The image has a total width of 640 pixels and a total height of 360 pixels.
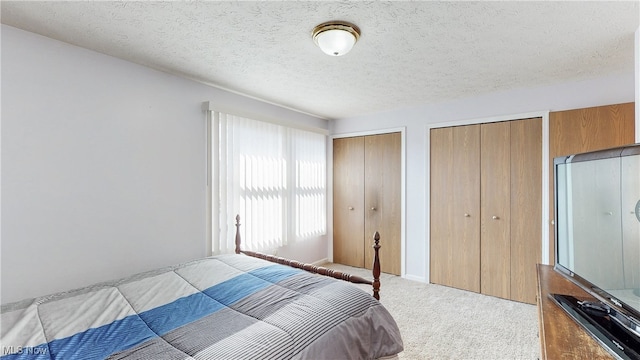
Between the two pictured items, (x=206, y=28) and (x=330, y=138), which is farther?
(x=330, y=138)

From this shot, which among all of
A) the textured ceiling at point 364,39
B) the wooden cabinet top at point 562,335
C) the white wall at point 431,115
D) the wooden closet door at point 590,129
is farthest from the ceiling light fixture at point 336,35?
the wooden closet door at point 590,129

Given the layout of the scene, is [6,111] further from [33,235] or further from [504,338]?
[504,338]

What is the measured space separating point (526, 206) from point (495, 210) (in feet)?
0.97

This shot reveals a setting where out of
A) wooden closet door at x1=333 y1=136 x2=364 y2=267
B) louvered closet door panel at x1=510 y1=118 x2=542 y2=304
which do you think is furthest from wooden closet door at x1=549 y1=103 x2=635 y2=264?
wooden closet door at x1=333 y1=136 x2=364 y2=267

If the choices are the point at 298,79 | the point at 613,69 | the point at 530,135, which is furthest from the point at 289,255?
the point at 613,69

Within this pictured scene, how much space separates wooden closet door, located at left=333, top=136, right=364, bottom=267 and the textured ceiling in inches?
60.4

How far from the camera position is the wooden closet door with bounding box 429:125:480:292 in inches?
133

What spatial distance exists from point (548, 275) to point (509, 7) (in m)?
1.65

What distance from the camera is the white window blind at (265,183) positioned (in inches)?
117

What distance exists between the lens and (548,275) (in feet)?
5.82

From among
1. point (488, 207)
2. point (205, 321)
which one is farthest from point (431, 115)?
point (205, 321)

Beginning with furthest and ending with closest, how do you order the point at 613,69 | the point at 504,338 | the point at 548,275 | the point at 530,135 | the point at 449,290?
the point at 449,290
the point at 530,135
the point at 613,69
the point at 504,338
the point at 548,275

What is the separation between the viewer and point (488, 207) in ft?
10.8

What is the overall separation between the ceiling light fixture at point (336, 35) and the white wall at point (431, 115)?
215 centimetres
